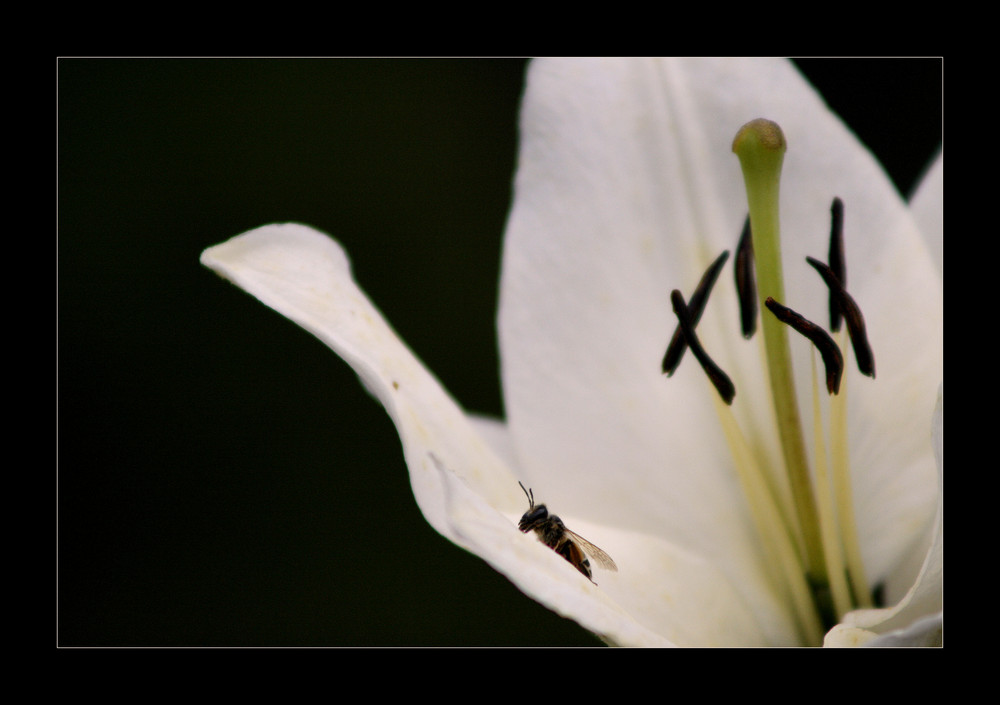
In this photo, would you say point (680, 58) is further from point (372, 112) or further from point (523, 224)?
point (372, 112)

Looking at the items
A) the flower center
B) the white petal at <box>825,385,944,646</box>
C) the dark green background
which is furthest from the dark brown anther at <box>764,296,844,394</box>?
the dark green background

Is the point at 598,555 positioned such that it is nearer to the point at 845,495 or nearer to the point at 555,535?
the point at 555,535

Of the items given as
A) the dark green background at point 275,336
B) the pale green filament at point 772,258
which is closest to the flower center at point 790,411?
the pale green filament at point 772,258

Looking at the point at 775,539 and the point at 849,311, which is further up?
the point at 849,311

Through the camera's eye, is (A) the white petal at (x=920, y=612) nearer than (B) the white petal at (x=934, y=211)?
Yes

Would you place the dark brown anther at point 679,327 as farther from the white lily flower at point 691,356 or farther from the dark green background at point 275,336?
the dark green background at point 275,336

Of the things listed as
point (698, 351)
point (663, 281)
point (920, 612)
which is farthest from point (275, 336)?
point (920, 612)

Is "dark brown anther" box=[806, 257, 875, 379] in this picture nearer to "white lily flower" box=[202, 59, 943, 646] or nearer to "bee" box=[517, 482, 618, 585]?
"white lily flower" box=[202, 59, 943, 646]
